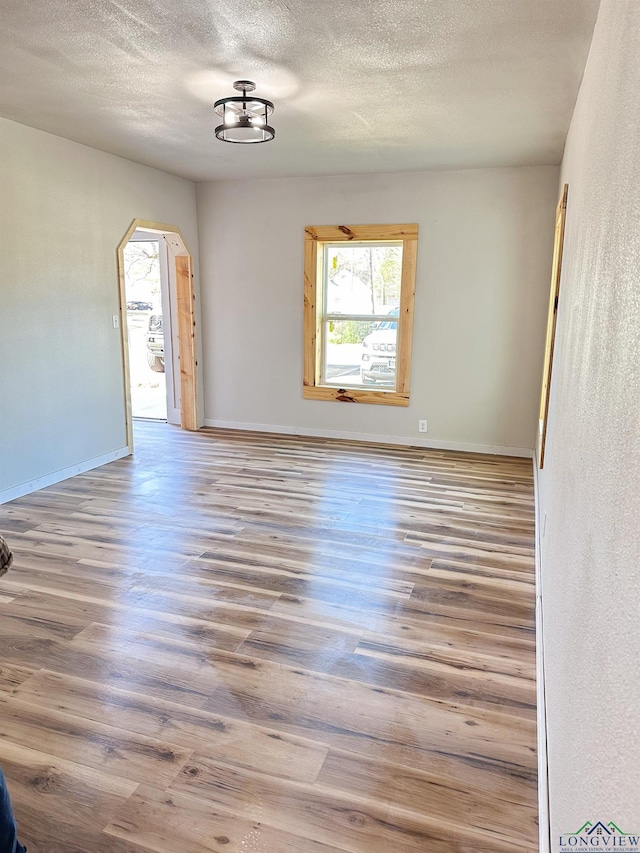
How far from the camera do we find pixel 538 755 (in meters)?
1.89

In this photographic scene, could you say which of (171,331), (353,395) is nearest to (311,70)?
(353,395)

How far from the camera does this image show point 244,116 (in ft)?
11.3

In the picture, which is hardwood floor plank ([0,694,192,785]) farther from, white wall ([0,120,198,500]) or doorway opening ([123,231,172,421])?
doorway opening ([123,231,172,421])

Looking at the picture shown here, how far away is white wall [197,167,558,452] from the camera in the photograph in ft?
17.5

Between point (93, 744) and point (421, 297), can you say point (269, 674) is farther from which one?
Answer: point (421, 297)

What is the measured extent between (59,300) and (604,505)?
14.8 feet

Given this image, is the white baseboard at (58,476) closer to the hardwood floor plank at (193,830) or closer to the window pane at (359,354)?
the window pane at (359,354)

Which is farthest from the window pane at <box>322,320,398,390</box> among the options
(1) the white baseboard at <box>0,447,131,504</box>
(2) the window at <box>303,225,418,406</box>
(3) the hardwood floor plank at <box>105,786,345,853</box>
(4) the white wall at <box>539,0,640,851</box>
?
(3) the hardwood floor plank at <box>105,786,345,853</box>

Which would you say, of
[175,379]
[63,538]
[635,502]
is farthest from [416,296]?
[635,502]

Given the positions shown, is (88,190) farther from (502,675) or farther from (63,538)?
(502,675)

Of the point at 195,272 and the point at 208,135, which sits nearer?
the point at 208,135

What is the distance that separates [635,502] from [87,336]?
15.9ft

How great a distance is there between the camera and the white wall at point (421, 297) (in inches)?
209

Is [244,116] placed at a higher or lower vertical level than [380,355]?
higher
